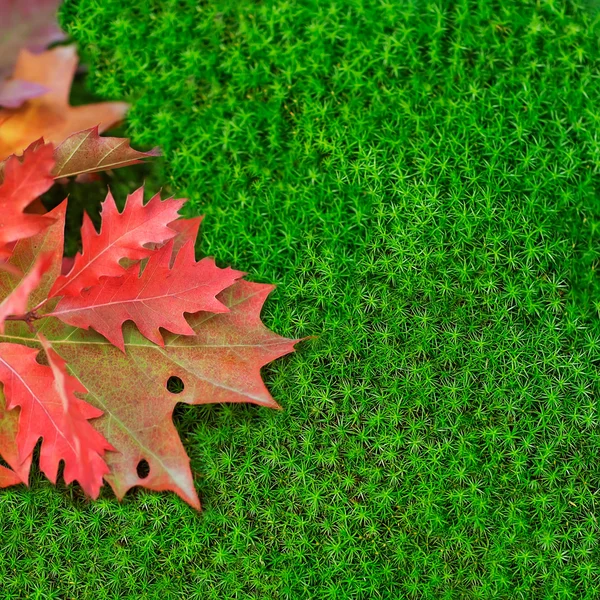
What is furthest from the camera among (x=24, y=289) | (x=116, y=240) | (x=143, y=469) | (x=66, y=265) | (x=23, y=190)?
(x=66, y=265)

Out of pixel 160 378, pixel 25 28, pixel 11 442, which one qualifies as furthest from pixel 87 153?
pixel 11 442

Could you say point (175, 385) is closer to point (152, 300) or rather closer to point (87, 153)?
point (152, 300)

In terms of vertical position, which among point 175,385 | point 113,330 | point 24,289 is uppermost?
point 24,289

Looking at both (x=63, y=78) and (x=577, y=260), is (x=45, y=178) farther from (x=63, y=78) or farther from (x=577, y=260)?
(x=577, y=260)

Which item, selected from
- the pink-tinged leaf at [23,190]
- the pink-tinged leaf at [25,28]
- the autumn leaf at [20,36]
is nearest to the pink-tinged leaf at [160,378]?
the pink-tinged leaf at [23,190]

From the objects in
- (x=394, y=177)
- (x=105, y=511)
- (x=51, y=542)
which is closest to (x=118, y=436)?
(x=105, y=511)

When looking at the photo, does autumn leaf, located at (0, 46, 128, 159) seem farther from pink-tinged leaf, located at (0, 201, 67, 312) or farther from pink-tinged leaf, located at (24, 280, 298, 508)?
pink-tinged leaf, located at (24, 280, 298, 508)
